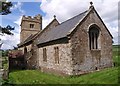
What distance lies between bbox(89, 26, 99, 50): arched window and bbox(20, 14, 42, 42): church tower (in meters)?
23.5

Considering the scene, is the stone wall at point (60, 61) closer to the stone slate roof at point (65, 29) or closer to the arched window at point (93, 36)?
the stone slate roof at point (65, 29)

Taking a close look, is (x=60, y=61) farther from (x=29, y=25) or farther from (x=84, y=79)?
(x=29, y=25)

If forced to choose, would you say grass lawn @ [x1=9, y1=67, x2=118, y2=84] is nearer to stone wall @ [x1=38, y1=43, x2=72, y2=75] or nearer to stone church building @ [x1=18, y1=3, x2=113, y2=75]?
stone wall @ [x1=38, y1=43, x2=72, y2=75]

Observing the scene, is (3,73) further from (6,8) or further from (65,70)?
(6,8)

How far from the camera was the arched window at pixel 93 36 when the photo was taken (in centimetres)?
2198

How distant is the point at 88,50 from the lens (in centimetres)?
2109

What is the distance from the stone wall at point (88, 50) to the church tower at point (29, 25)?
2371cm

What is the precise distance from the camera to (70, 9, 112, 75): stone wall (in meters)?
20.1

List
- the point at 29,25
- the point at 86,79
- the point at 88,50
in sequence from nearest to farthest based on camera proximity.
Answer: the point at 86,79 → the point at 88,50 → the point at 29,25

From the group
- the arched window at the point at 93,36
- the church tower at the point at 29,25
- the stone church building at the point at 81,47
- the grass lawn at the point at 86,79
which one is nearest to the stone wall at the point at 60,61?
the stone church building at the point at 81,47

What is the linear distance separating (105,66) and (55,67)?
607 cm

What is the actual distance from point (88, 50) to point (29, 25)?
82.2 ft

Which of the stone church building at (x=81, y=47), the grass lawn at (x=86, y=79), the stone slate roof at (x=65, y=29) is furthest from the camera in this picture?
the stone slate roof at (x=65, y=29)

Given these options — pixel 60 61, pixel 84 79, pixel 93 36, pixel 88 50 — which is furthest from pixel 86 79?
pixel 93 36
